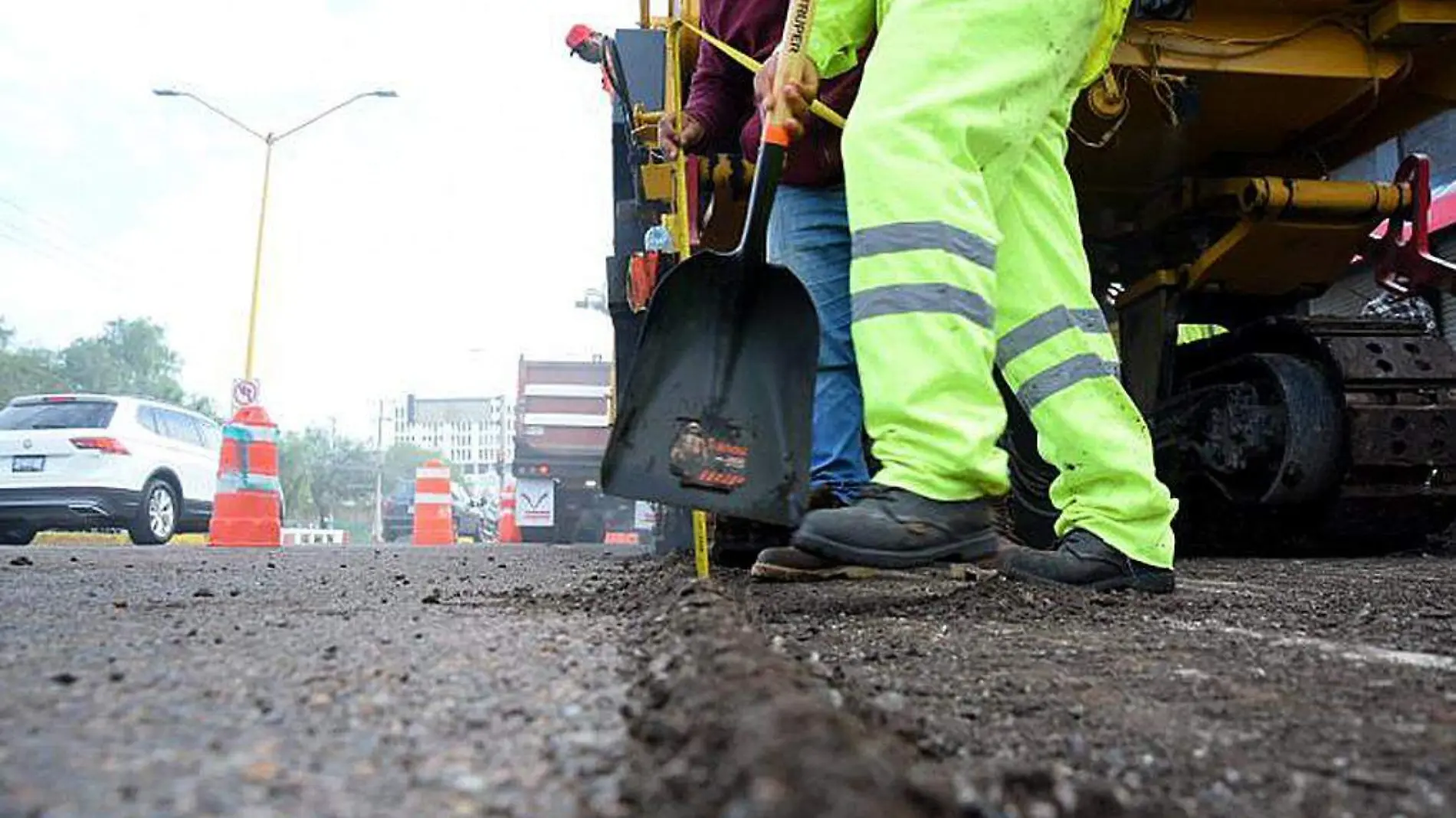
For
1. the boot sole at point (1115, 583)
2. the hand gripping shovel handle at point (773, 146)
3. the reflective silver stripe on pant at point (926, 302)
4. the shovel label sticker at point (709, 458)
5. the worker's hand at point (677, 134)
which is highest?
the worker's hand at point (677, 134)

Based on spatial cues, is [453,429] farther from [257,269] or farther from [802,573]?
[802,573]

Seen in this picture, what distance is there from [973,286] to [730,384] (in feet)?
1.70

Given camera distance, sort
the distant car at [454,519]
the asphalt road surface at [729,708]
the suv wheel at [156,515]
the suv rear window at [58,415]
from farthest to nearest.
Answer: the distant car at [454,519] → the suv wheel at [156,515] → the suv rear window at [58,415] → the asphalt road surface at [729,708]

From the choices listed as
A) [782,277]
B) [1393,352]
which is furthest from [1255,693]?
[1393,352]

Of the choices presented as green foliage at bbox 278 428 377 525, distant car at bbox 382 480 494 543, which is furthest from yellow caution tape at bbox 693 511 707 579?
green foliage at bbox 278 428 377 525

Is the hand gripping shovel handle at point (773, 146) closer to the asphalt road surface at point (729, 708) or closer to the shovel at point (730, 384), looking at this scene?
the shovel at point (730, 384)

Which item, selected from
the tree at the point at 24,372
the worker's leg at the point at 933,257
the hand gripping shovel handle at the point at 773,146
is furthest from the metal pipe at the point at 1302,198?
the tree at the point at 24,372

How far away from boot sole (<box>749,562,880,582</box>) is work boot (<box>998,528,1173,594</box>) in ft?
0.99

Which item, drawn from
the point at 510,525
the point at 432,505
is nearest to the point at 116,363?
the point at 510,525

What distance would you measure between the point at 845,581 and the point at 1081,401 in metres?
0.63

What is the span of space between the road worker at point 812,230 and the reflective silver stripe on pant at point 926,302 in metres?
0.67

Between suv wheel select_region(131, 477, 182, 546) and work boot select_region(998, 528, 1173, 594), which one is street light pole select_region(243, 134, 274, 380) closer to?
suv wheel select_region(131, 477, 182, 546)

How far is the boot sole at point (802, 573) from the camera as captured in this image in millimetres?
2352

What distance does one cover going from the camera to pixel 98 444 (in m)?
11.6
